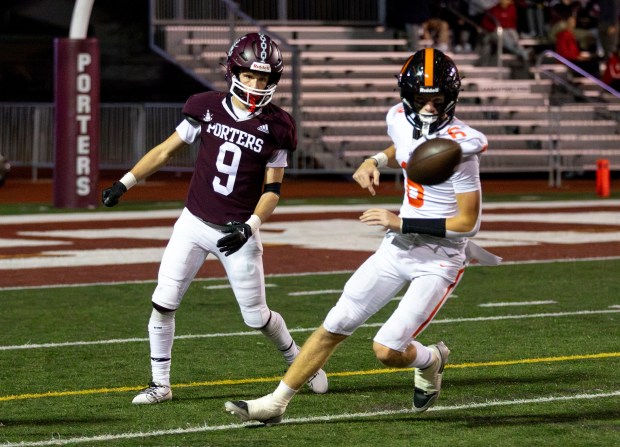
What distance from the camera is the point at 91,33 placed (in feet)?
86.0

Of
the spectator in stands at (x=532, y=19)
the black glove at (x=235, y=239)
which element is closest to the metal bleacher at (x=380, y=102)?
the spectator in stands at (x=532, y=19)

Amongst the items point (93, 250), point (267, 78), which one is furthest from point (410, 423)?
point (93, 250)

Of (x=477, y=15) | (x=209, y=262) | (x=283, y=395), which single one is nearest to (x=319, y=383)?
(x=283, y=395)

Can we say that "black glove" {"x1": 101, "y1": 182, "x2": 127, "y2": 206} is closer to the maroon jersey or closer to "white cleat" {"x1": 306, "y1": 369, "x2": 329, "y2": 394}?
the maroon jersey

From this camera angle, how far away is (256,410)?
639cm

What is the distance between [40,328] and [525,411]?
→ 12.6 ft

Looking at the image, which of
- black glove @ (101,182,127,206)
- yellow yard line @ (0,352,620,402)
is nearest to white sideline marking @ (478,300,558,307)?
yellow yard line @ (0,352,620,402)

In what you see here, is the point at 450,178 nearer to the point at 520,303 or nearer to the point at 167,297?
the point at 167,297

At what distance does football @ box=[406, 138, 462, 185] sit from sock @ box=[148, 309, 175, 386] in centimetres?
162

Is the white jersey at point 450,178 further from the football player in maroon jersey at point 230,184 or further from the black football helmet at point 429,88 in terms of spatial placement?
the football player in maroon jersey at point 230,184

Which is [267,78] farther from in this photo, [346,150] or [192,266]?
[346,150]

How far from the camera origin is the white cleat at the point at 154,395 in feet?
23.5

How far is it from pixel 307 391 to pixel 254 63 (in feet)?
5.49

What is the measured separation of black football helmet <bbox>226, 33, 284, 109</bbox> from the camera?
7.19 metres
